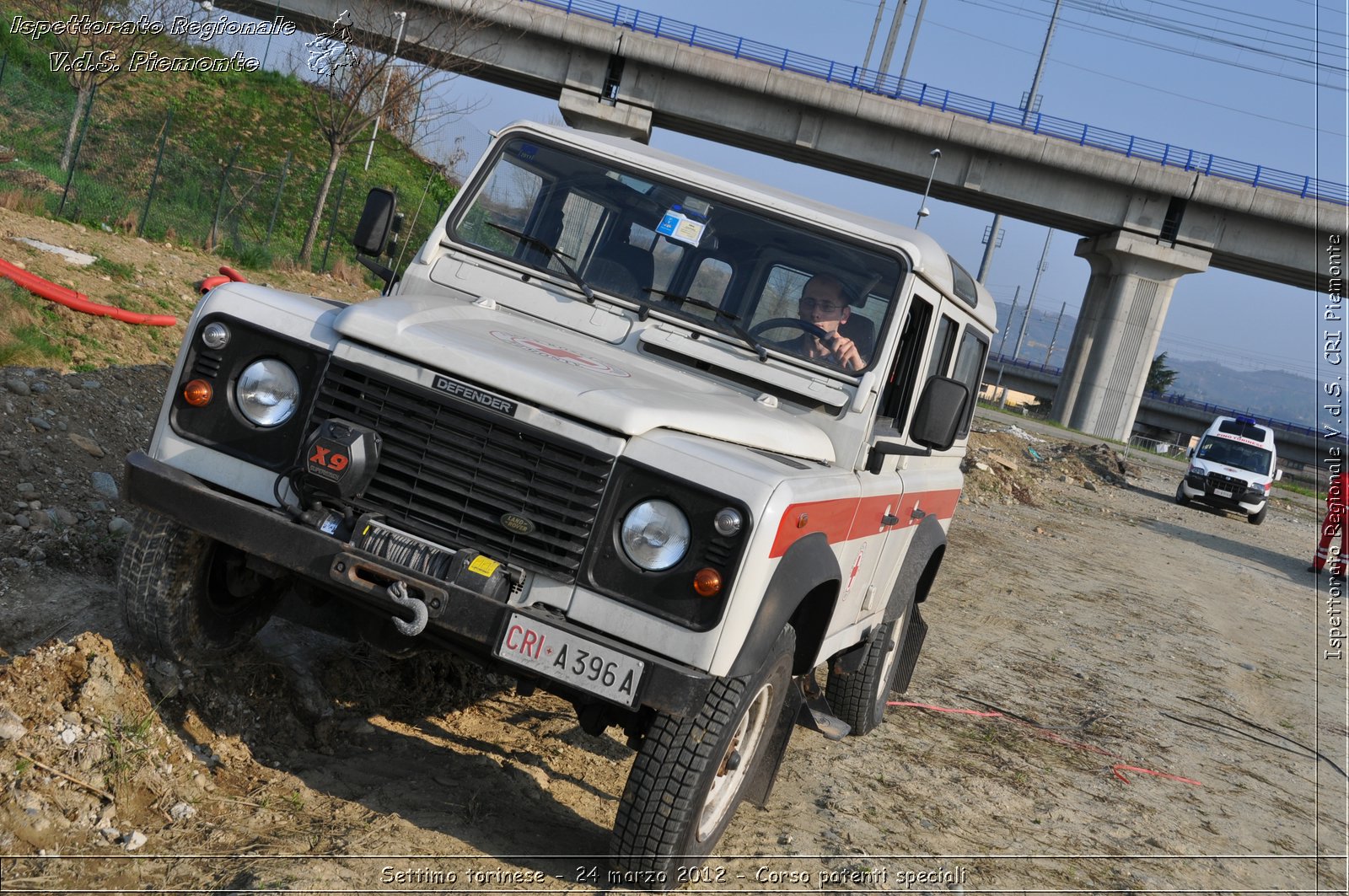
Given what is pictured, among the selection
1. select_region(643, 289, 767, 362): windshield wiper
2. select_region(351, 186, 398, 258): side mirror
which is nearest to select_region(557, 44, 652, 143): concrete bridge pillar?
select_region(351, 186, 398, 258): side mirror

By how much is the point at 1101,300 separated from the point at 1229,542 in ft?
78.5

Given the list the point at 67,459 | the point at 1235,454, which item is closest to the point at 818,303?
the point at 67,459

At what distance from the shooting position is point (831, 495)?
4.02 meters

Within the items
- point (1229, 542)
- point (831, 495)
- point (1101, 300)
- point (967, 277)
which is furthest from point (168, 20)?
point (1101, 300)

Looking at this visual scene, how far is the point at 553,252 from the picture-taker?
16.1 feet

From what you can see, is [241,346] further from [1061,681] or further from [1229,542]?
[1229,542]

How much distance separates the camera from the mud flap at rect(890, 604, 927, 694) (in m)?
6.65

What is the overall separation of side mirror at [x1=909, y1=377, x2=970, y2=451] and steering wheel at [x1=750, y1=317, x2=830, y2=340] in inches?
19.3

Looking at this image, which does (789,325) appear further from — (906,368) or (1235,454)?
(1235,454)

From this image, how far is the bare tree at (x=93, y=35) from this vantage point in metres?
16.0

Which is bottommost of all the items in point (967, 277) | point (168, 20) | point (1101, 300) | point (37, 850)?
point (37, 850)

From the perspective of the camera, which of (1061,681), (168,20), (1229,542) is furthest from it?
(1229,542)

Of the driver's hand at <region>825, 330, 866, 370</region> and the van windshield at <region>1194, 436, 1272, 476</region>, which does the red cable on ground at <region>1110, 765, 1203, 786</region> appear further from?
the van windshield at <region>1194, 436, 1272, 476</region>

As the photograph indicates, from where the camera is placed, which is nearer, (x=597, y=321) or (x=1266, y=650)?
(x=597, y=321)
